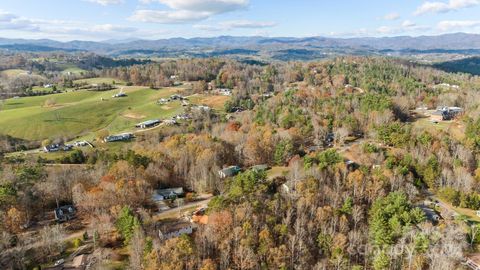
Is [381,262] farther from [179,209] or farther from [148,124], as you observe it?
[148,124]

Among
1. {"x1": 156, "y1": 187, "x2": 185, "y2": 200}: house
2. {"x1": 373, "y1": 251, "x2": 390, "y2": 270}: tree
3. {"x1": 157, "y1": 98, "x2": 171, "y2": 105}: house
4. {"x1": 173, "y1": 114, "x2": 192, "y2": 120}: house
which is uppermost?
{"x1": 157, "y1": 98, "x2": 171, "y2": 105}: house

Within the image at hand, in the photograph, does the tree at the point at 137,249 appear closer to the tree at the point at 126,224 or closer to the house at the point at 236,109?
the tree at the point at 126,224

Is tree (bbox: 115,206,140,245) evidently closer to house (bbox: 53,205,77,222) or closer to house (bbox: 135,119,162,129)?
house (bbox: 53,205,77,222)

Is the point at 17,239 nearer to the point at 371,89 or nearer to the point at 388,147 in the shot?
the point at 388,147

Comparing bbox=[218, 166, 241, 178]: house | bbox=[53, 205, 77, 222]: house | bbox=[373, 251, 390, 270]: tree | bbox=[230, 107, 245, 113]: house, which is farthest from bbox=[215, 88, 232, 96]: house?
bbox=[373, 251, 390, 270]: tree

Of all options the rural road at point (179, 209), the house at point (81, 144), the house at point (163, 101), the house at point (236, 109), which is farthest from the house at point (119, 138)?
the rural road at point (179, 209)

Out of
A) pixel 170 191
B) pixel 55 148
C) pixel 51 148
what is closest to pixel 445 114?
pixel 170 191

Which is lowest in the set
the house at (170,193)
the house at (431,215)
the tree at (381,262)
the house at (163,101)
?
the house at (431,215)

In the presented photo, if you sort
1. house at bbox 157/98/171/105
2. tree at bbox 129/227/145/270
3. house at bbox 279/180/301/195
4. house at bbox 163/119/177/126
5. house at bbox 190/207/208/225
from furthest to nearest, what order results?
1. house at bbox 157/98/171/105
2. house at bbox 163/119/177/126
3. house at bbox 279/180/301/195
4. house at bbox 190/207/208/225
5. tree at bbox 129/227/145/270
